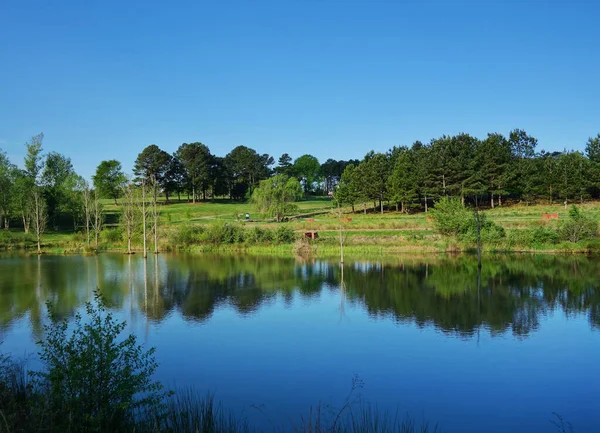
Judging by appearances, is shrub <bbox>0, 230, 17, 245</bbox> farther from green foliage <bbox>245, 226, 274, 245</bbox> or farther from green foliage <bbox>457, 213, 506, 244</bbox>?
green foliage <bbox>457, 213, 506, 244</bbox>

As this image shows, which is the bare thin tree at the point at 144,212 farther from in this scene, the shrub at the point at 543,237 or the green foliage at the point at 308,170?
the green foliage at the point at 308,170

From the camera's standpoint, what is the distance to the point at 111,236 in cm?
6719

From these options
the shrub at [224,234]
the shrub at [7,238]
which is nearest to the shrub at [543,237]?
the shrub at [224,234]

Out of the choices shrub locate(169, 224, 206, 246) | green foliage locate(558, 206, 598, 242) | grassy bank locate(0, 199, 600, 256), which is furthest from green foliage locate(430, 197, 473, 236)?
shrub locate(169, 224, 206, 246)

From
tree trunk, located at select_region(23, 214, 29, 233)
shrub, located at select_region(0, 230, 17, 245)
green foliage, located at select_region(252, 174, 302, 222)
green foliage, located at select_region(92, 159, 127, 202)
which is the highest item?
green foliage, located at select_region(92, 159, 127, 202)

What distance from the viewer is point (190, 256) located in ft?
186

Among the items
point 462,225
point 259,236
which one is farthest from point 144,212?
point 462,225

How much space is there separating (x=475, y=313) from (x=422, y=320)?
3209 mm

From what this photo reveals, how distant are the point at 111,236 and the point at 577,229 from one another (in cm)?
5575

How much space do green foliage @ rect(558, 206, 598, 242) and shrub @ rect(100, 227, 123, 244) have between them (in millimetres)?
53584

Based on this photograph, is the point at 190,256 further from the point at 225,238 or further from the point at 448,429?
the point at 448,429

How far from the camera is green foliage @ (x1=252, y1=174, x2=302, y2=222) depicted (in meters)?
74.1

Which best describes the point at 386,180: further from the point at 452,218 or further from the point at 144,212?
the point at 144,212

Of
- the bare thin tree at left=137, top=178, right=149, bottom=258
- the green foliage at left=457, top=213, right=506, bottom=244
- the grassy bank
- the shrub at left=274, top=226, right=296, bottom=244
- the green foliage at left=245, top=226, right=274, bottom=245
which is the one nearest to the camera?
the grassy bank
